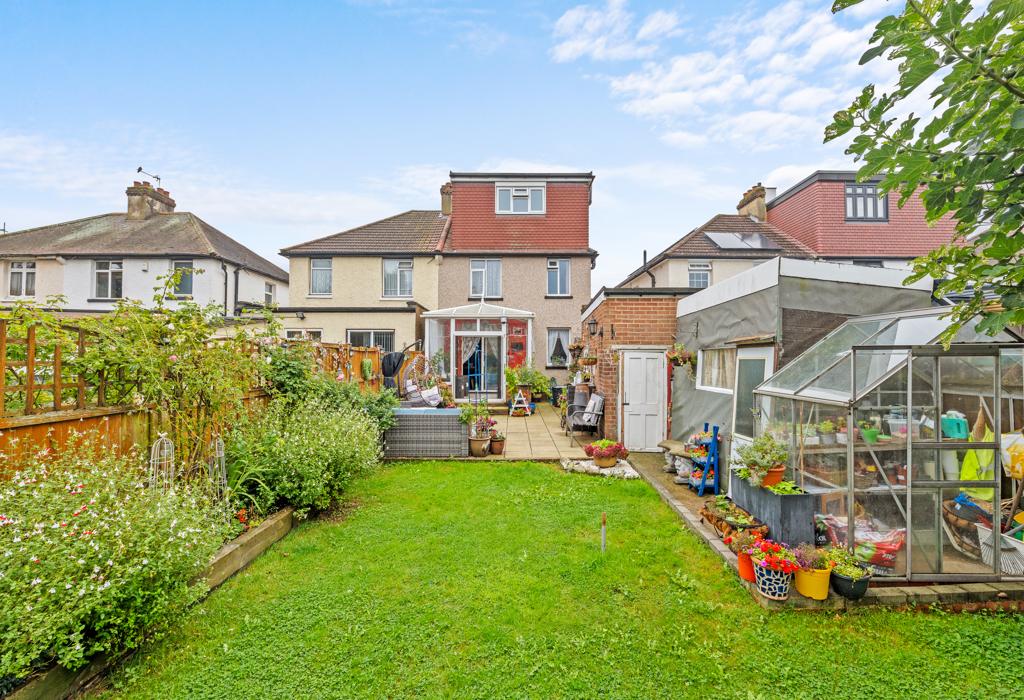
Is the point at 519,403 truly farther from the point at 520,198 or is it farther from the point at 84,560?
the point at 84,560

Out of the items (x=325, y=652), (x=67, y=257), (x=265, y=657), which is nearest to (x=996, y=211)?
(x=325, y=652)

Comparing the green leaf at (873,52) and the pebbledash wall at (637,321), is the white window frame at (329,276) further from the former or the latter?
the green leaf at (873,52)

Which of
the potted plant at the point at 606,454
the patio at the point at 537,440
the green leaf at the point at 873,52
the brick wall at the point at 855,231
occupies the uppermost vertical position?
the brick wall at the point at 855,231

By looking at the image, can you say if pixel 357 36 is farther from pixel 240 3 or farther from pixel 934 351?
pixel 934 351

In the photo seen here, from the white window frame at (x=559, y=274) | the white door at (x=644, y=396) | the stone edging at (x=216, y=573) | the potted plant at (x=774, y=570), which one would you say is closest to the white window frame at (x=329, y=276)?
the white window frame at (x=559, y=274)

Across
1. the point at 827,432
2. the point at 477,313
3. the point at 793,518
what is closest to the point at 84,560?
the point at 793,518

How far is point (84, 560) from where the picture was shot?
8.43ft

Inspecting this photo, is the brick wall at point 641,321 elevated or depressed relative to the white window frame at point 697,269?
depressed

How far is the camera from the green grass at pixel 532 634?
9.26 ft

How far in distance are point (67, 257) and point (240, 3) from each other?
16.6 m

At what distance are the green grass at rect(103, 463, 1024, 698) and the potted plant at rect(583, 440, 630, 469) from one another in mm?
2870

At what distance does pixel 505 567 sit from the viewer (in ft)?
14.2

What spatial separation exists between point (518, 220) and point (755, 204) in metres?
12.0

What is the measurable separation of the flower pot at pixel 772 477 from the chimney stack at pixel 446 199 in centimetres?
1912
